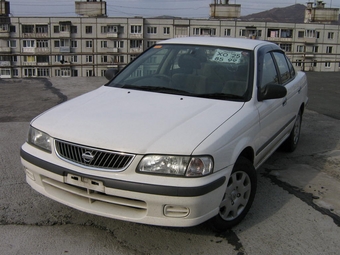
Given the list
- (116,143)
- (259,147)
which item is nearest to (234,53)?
(259,147)

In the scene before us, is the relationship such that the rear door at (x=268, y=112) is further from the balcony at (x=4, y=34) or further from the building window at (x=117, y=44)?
the building window at (x=117, y=44)

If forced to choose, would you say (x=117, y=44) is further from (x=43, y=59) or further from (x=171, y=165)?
(x=171, y=165)

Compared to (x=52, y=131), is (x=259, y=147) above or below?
below

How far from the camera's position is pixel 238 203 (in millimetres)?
3422

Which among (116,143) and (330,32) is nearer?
(116,143)

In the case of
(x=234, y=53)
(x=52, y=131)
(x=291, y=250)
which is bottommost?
(x=291, y=250)

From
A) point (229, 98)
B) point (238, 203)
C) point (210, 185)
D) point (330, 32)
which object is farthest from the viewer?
point (330, 32)

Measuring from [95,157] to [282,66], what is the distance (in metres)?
3.14

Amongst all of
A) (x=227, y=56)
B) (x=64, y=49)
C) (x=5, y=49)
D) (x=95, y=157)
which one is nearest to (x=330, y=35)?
(x=64, y=49)

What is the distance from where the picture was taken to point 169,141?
9.55ft

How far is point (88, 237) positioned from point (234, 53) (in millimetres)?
2459

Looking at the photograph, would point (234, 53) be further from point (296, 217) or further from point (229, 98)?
point (296, 217)

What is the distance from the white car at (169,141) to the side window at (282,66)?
54cm

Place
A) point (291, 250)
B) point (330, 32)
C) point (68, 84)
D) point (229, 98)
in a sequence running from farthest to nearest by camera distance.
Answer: point (330, 32), point (68, 84), point (229, 98), point (291, 250)
